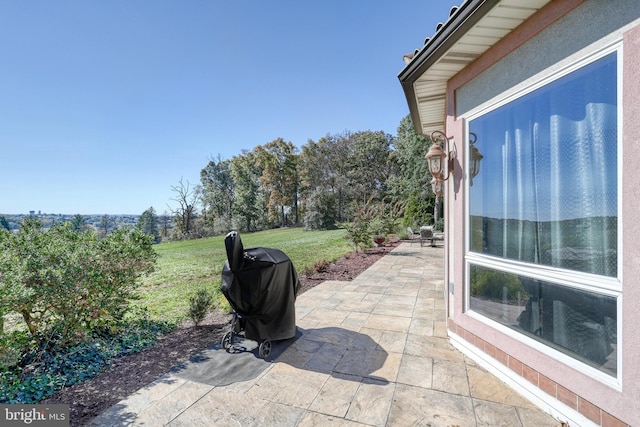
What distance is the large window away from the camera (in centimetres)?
190

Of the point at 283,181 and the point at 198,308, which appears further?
the point at 283,181

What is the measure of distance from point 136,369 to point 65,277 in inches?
50.5

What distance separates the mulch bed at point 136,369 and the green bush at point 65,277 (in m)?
0.70

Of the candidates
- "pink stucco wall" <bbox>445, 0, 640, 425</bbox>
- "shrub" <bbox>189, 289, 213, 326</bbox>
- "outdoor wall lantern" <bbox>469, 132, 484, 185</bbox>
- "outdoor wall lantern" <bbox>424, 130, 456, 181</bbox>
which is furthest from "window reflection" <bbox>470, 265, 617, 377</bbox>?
"shrub" <bbox>189, 289, 213, 326</bbox>

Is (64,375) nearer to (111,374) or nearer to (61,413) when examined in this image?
(111,374)

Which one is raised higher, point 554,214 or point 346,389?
point 554,214

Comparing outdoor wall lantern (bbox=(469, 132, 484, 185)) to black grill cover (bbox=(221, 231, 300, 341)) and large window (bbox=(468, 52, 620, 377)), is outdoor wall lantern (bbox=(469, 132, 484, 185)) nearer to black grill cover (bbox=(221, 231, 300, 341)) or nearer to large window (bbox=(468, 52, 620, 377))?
large window (bbox=(468, 52, 620, 377))

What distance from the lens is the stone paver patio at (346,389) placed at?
2.17m

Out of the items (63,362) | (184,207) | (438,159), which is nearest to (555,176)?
(438,159)

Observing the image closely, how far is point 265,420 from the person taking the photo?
2.16 m

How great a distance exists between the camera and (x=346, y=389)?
2.58 m

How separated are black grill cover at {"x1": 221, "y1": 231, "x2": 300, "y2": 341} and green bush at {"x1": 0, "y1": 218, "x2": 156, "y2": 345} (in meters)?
1.54

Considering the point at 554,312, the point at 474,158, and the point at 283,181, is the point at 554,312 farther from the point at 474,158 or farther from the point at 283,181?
the point at 283,181

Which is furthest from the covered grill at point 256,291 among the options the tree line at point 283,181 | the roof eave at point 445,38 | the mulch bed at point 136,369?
the tree line at point 283,181
